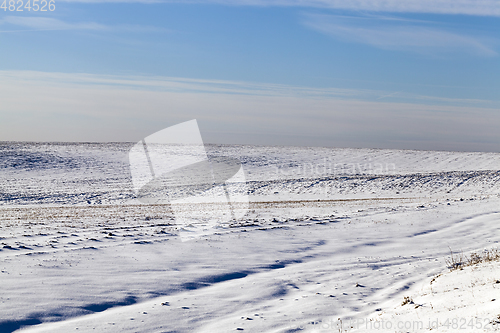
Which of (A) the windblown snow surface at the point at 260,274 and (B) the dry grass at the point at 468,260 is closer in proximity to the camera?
(A) the windblown snow surface at the point at 260,274

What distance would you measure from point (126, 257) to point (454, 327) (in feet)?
26.8

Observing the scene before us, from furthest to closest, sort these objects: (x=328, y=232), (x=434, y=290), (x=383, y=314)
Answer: (x=328, y=232) < (x=434, y=290) < (x=383, y=314)

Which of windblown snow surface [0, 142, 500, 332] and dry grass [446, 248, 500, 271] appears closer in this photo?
windblown snow surface [0, 142, 500, 332]

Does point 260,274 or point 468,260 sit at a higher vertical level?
point 260,274

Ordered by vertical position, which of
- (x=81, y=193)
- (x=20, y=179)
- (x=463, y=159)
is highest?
(x=20, y=179)

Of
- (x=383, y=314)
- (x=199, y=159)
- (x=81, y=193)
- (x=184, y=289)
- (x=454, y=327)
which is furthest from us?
(x=199, y=159)

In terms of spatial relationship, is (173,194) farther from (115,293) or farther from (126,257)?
(115,293)

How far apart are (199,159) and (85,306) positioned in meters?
55.0

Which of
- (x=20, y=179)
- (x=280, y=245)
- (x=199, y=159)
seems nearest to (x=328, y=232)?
(x=280, y=245)

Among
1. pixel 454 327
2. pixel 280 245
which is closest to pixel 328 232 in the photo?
pixel 280 245

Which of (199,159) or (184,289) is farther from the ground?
(199,159)

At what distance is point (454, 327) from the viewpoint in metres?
4.67

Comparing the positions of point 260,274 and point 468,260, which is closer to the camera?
point 468,260

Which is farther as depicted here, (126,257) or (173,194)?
(173,194)
